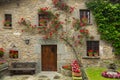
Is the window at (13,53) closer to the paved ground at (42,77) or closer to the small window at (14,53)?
the small window at (14,53)

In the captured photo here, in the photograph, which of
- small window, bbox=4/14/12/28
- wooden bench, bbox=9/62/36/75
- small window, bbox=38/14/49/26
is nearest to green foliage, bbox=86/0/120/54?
small window, bbox=38/14/49/26

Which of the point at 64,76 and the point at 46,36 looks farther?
the point at 46,36

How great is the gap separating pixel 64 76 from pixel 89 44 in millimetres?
3409

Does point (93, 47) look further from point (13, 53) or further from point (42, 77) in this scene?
point (13, 53)

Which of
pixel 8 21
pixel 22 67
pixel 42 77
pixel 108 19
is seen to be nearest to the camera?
pixel 42 77

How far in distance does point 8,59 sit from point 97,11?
323 inches

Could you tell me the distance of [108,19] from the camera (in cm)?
1655

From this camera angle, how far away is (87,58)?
17.0m

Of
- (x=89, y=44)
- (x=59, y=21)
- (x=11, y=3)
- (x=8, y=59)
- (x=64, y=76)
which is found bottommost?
(x=64, y=76)

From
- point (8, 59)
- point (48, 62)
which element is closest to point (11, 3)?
point (8, 59)

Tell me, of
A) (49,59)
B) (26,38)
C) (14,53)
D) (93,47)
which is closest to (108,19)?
(93,47)

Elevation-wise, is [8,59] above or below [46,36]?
below

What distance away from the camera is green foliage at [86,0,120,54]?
16.4 meters

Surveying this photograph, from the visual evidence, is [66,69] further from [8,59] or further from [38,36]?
[8,59]
